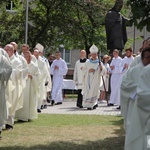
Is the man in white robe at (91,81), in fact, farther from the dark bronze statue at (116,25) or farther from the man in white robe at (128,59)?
the dark bronze statue at (116,25)

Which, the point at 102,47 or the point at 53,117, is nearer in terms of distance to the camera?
the point at 53,117

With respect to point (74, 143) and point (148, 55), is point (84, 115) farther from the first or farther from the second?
point (148, 55)

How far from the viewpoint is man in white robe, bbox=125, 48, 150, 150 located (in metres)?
5.54

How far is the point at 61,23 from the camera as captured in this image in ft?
92.2

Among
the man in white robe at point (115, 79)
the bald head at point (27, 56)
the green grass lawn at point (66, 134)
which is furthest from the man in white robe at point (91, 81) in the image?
the bald head at point (27, 56)

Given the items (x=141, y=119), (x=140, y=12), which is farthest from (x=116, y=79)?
(x=141, y=119)

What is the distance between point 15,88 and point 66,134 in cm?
189

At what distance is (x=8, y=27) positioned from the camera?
29000mm

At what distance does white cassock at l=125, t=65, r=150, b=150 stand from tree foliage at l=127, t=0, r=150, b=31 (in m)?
2.84

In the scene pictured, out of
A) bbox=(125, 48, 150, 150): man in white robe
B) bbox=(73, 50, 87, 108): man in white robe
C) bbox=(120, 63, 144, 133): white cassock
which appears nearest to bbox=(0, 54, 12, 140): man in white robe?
bbox=(120, 63, 144, 133): white cassock

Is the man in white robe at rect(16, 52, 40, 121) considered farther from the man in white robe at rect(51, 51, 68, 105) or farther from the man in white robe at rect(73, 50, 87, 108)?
the man in white robe at rect(51, 51, 68, 105)

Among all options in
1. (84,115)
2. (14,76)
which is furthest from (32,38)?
(14,76)

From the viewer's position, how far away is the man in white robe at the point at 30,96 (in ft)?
41.7

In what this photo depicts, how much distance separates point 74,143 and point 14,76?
9.50ft
